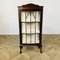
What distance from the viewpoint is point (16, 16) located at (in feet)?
11.0

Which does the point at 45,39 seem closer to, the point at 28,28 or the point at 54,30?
the point at 54,30

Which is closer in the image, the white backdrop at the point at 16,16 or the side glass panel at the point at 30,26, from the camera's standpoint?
the side glass panel at the point at 30,26

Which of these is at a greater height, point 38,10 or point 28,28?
point 38,10

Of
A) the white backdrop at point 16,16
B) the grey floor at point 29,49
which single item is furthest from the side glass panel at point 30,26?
the white backdrop at point 16,16

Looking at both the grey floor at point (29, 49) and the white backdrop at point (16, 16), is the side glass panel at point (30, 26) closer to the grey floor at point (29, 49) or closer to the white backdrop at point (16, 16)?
the grey floor at point (29, 49)

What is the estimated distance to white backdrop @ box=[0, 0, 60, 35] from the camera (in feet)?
10.7

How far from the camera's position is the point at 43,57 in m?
2.61

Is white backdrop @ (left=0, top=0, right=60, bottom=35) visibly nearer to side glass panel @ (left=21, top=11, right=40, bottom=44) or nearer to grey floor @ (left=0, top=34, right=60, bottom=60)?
grey floor @ (left=0, top=34, right=60, bottom=60)

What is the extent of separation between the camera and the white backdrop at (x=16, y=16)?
326cm

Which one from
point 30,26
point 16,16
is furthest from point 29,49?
point 16,16

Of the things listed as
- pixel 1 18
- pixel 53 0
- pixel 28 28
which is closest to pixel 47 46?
pixel 28 28

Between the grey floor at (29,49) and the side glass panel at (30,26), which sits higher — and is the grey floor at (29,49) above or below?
below

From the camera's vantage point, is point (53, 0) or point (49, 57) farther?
point (53, 0)

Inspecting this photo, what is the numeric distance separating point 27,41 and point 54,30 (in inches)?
40.6
